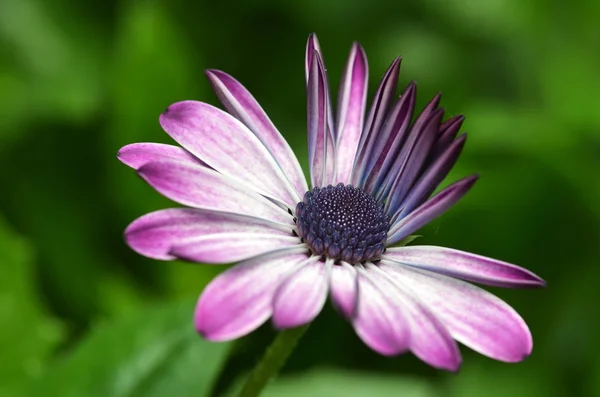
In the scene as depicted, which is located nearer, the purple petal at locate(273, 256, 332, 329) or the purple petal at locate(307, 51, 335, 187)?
the purple petal at locate(273, 256, 332, 329)

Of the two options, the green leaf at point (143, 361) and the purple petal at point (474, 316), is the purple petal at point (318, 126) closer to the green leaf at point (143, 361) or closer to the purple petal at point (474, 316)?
the purple petal at point (474, 316)

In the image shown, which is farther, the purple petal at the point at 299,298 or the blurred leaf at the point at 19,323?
the blurred leaf at the point at 19,323

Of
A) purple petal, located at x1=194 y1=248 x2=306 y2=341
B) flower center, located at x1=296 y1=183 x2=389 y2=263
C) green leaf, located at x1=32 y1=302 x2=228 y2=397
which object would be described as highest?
flower center, located at x1=296 y1=183 x2=389 y2=263

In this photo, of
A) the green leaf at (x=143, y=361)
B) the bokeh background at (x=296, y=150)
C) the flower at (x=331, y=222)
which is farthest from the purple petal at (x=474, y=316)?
the bokeh background at (x=296, y=150)

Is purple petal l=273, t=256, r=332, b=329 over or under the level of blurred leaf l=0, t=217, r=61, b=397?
over

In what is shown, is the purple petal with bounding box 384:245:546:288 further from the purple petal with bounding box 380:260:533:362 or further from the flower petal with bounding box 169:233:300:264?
the flower petal with bounding box 169:233:300:264

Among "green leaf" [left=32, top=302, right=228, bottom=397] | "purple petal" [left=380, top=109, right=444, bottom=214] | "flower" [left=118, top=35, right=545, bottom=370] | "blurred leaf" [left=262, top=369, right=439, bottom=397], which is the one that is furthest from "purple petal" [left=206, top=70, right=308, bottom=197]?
"blurred leaf" [left=262, top=369, right=439, bottom=397]
